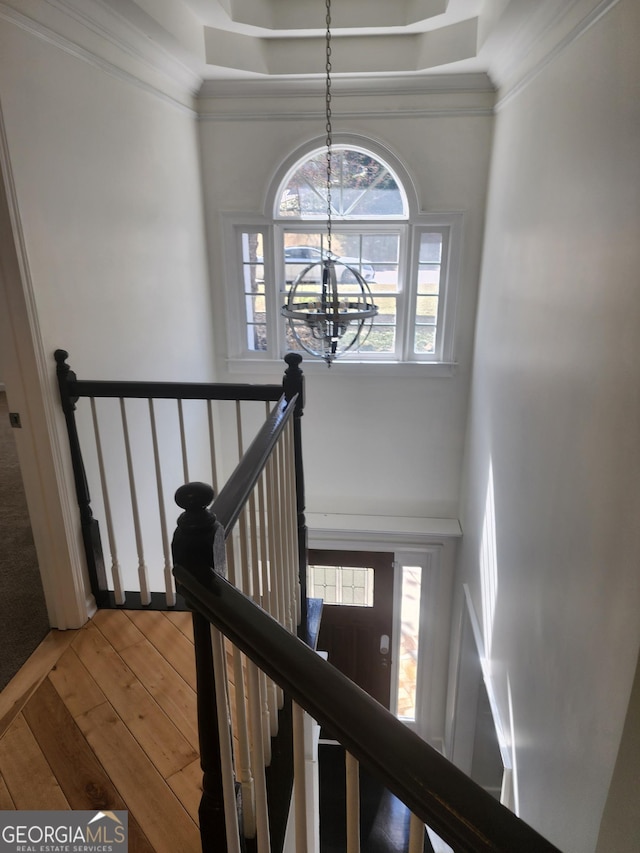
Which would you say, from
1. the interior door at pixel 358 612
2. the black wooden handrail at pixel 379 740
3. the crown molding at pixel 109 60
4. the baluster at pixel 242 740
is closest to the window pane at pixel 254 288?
→ the crown molding at pixel 109 60

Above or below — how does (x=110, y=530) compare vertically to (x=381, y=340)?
below

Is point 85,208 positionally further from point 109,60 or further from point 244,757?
point 244,757

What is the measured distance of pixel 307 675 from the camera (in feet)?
2.57

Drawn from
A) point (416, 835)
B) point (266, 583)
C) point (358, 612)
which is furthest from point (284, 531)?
point (358, 612)

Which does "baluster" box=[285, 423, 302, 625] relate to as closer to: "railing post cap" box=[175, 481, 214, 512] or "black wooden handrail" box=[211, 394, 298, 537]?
"black wooden handrail" box=[211, 394, 298, 537]

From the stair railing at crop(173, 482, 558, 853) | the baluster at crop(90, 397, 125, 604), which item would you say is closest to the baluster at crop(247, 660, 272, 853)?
the stair railing at crop(173, 482, 558, 853)

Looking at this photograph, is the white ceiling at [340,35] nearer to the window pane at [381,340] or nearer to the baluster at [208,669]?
the window pane at [381,340]

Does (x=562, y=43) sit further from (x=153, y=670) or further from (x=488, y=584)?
(x=153, y=670)

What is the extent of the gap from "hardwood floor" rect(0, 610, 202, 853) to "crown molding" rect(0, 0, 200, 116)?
223cm

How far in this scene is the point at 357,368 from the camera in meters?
4.41

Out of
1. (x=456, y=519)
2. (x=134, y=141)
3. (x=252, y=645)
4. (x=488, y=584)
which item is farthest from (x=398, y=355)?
(x=252, y=645)

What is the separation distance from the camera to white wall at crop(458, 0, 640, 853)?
1579 mm

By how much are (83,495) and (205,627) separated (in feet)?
4.74

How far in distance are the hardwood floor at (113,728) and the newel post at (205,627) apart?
39cm
